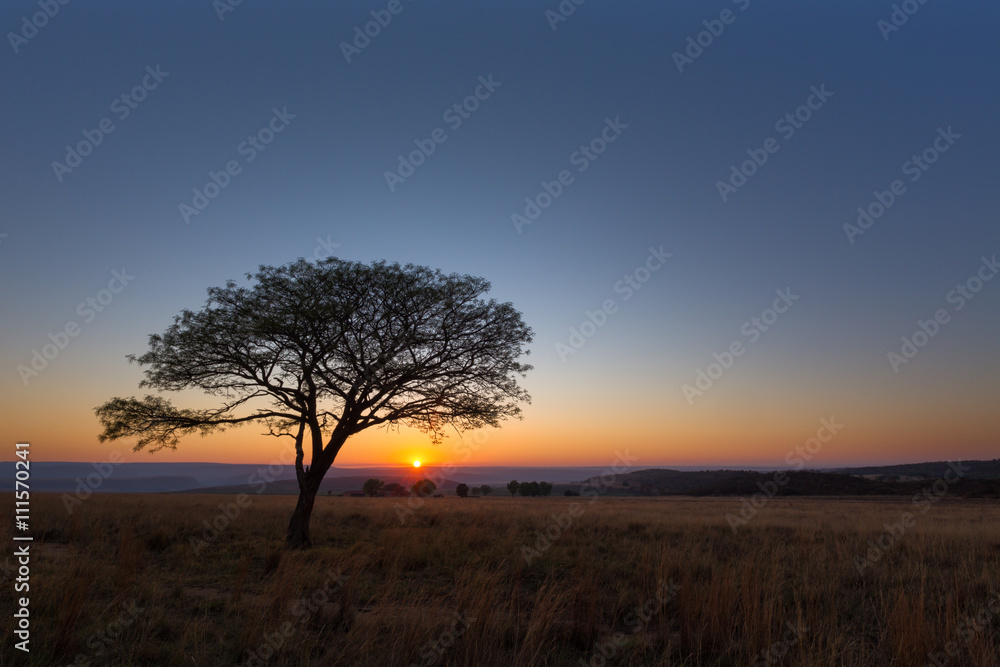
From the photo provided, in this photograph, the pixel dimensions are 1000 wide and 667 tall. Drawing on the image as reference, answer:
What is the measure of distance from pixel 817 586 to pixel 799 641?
3.82 m

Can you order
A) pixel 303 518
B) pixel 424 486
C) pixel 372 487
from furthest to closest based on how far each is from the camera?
pixel 372 487, pixel 424 486, pixel 303 518

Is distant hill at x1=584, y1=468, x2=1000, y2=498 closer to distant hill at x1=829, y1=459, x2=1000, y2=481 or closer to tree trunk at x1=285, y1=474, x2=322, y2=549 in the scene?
distant hill at x1=829, y1=459, x2=1000, y2=481

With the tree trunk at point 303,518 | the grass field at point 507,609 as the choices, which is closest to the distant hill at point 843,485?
the grass field at point 507,609

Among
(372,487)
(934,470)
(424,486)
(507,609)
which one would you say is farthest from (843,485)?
(507,609)

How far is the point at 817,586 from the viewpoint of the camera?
28.5ft

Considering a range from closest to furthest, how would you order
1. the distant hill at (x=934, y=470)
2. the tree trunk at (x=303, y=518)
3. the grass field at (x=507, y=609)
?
the grass field at (x=507, y=609), the tree trunk at (x=303, y=518), the distant hill at (x=934, y=470)

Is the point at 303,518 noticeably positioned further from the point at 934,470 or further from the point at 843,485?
the point at 934,470

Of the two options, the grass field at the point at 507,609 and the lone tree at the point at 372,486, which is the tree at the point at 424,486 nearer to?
the lone tree at the point at 372,486

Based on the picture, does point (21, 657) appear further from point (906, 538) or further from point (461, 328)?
point (906, 538)

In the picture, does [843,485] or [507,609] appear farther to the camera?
[843,485]

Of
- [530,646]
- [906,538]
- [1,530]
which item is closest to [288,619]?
[530,646]

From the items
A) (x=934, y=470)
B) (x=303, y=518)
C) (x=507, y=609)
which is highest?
(x=303, y=518)

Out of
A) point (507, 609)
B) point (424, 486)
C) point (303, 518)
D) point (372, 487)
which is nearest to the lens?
point (507, 609)

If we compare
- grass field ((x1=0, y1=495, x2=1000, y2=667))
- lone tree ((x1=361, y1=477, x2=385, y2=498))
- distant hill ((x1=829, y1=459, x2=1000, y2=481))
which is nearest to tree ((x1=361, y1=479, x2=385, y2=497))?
lone tree ((x1=361, y1=477, x2=385, y2=498))
